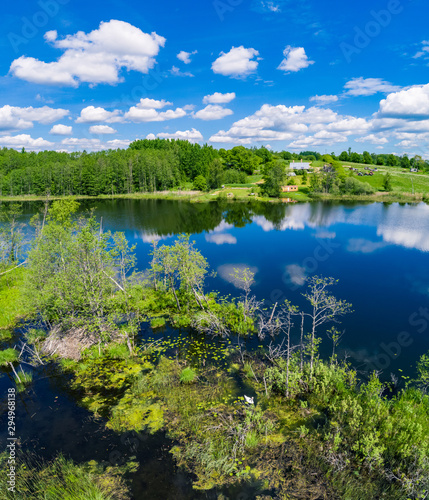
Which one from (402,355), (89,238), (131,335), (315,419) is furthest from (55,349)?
(402,355)

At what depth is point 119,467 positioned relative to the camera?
52.8 feet

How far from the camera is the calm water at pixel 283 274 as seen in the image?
17547mm

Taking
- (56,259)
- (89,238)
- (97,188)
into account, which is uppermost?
(97,188)

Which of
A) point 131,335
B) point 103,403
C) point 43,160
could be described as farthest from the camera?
point 43,160

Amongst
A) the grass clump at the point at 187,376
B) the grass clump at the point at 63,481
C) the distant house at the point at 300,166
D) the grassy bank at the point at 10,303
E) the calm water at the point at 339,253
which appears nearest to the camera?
the grass clump at the point at 63,481

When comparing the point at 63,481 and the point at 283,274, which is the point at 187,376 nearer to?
the point at 63,481

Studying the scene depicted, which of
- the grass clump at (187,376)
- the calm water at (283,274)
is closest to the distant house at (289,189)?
the calm water at (283,274)

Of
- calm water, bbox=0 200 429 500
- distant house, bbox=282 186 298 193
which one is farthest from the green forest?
calm water, bbox=0 200 429 500

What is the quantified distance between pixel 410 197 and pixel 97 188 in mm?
141562

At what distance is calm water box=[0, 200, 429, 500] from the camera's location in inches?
691

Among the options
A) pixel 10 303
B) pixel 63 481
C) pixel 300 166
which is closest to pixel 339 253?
pixel 10 303

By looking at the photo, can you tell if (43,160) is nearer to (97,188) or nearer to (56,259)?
(97,188)

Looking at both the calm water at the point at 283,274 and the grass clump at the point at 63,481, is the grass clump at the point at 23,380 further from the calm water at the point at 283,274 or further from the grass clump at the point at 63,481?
the grass clump at the point at 63,481

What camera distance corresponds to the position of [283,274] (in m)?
46.3
